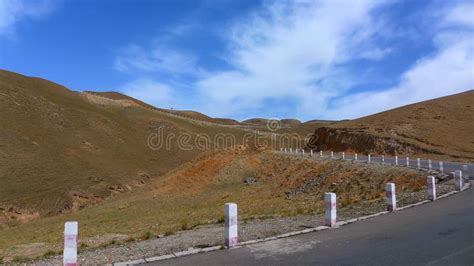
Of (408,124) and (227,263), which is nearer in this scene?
(227,263)

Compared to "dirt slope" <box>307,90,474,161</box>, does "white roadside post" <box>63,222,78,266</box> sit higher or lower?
lower

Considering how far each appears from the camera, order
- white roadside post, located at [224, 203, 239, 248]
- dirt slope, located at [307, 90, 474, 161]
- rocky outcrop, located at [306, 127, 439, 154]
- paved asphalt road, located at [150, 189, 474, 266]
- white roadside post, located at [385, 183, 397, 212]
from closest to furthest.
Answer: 1. paved asphalt road, located at [150, 189, 474, 266]
2. white roadside post, located at [224, 203, 239, 248]
3. white roadside post, located at [385, 183, 397, 212]
4. dirt slope, located at [307, 90, 474, 161]
5. rocky outcrop, located at [306, 127, 439, 154]

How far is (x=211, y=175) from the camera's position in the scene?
48938 mm

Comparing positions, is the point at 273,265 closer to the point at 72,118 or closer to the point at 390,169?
the point at 390,169

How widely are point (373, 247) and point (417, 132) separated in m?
62.3

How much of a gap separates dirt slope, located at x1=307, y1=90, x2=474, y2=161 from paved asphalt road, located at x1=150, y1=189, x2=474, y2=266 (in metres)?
44.5

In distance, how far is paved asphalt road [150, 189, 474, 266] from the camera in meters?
7.90

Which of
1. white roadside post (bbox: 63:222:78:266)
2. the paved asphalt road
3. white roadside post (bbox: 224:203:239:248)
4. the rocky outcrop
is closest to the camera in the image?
the paved asphalt road

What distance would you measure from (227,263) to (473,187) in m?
15.4

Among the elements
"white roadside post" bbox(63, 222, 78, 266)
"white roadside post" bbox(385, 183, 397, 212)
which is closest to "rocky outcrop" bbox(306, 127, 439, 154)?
"white roadside post" bbox(385, 183, 397, 212)

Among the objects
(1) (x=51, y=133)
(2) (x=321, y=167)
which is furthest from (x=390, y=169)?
(1) (x=51, y=133)

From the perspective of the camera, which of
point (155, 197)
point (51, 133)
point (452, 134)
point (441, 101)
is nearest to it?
point (155, 197)

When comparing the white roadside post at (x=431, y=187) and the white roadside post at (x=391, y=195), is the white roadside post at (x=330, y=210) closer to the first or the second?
the white roadside post at (x=391, y=195)

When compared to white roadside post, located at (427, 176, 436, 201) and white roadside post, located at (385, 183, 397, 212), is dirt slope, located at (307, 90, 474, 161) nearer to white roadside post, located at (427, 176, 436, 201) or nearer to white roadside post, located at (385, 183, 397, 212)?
white roadside post, located at (427, 176, 436, 201)
